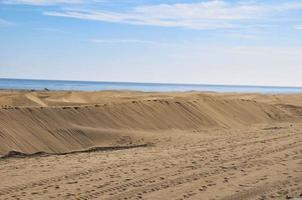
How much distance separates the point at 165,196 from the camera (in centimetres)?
851

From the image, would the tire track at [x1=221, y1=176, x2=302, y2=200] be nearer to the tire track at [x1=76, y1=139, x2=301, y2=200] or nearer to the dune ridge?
the tire track at [x1=76, y1=139, x2=301, y2=200]

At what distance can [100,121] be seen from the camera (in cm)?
1756

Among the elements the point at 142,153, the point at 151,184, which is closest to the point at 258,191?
the point at 151,184

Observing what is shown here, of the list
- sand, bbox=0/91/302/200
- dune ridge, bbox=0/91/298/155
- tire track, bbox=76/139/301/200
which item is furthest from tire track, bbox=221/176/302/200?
dune ridge, bbox=0/91/298/155

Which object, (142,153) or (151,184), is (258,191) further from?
(142,153)

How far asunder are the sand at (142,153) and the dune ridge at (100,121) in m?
0.04

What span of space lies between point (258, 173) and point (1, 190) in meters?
5.02

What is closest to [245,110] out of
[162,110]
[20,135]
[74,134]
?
[162,110]

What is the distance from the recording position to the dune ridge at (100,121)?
14.3m

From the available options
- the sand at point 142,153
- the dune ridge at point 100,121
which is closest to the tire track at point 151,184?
the sand at point 142,153

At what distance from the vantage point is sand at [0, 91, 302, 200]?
29.5ft

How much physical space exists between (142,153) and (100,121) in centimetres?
457

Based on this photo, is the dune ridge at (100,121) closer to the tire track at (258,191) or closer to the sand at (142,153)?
the sand at (142,153)

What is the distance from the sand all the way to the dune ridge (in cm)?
4
